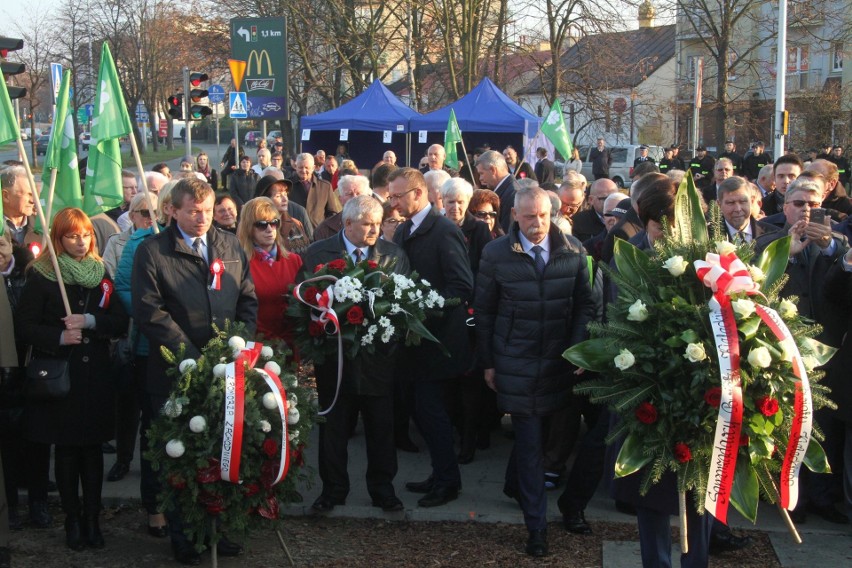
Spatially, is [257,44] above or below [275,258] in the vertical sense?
above

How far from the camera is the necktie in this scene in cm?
550

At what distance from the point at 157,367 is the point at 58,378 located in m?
0.60

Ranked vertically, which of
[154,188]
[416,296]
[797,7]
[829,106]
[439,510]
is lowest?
[439,510]

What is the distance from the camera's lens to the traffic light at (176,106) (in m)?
17.5

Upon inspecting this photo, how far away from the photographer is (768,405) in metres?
3.92

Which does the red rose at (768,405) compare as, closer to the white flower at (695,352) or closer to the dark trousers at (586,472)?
the white flower at (695,352)

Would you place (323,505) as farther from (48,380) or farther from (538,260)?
(538,260)

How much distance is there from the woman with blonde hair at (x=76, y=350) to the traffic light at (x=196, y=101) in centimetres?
1195

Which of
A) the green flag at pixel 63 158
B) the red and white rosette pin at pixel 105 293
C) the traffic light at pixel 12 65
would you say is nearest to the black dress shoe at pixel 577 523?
the red and white rosette pin at pixel 105 293

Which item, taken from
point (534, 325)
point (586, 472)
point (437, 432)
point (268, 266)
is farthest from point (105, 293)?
point (586, 472)

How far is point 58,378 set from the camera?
5.51 m

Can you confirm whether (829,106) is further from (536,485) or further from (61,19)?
(61,19)

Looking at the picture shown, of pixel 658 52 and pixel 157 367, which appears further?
pixel 658 52

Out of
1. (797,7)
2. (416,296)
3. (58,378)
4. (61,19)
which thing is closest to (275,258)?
(416,296)
